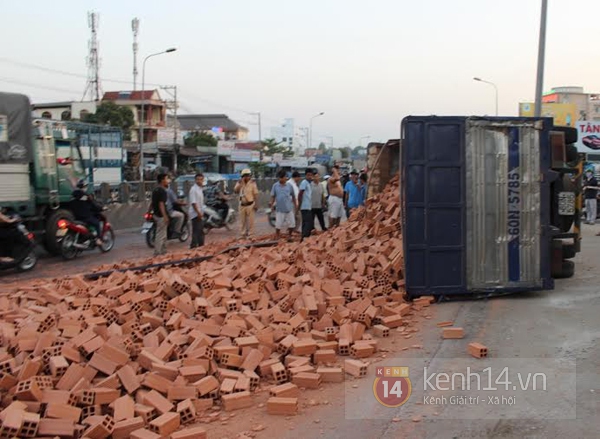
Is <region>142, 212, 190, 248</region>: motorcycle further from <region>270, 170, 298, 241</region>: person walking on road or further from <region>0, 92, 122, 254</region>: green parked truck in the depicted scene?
<region>270, 170, 298, 241</region>: person walking on road

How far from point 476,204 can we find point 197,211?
263 inches

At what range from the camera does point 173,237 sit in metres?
15.1

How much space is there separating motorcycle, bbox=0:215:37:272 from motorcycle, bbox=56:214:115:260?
1.12 m

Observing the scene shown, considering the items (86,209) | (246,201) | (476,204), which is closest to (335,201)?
(246,201)

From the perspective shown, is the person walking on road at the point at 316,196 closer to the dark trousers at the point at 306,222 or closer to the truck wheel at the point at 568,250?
the dark trousers at the point at 306,222

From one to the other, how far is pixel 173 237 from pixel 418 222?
892 centimetres

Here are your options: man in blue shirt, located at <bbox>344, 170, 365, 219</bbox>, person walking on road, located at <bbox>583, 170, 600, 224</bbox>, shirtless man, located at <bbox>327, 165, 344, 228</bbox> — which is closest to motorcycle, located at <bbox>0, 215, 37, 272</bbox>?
shirtless man, located at <bbox>327, 165, 344, 228</bbox>

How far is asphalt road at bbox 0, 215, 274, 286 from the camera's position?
11.4 meters

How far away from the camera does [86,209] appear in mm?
13797

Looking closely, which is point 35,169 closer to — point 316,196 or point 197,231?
point 197,231

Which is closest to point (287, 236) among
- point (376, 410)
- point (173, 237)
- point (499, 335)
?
point (173, 237)

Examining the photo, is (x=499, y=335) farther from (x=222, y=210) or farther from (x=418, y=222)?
(x=222, y=210)

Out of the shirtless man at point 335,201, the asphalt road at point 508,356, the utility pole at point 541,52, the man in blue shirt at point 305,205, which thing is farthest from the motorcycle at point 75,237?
the utility pole at point 541,52

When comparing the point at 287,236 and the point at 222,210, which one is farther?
the point at 222,210
